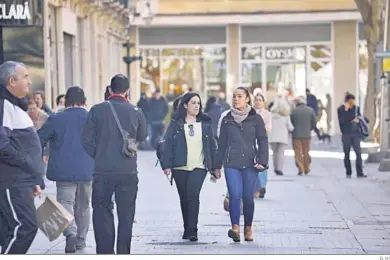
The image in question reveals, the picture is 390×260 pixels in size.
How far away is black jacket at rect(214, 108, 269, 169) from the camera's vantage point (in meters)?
11.7

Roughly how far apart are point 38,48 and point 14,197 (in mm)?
13552

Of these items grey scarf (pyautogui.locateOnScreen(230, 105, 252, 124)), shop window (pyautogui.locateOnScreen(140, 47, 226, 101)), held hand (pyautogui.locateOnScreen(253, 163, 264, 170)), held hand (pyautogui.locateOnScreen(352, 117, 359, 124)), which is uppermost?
shop window (pyautogui.locateOnScreen(140, 47, 226, 101))

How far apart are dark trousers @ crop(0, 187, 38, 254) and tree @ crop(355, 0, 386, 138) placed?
1981 cm

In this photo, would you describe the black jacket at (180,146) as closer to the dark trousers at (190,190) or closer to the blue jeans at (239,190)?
the dark trousers at (190,190)

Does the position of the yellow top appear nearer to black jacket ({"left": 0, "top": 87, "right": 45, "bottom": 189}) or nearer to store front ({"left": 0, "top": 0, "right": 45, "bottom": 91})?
black jacket ({"left": 0, "top": 87, "right": 45, "bottom": 189})

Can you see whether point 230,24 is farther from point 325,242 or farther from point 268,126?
point 325,242

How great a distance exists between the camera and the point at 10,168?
8547 millimetres

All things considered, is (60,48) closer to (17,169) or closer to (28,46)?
(28,46)

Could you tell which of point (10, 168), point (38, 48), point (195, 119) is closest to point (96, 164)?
point (10, 168)

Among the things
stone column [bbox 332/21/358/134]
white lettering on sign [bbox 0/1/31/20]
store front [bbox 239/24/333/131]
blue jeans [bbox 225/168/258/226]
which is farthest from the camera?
store front [bbox 239/24/333/131]

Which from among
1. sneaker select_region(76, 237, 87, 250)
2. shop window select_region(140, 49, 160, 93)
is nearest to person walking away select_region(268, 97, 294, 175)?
sneaker select_region(76, 237, 87, 250)

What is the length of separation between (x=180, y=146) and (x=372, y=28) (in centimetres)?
1765

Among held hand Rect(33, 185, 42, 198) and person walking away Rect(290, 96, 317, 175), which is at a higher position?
held hand Rect(33, 185, 42, 198)

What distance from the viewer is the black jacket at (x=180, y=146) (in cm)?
1195
